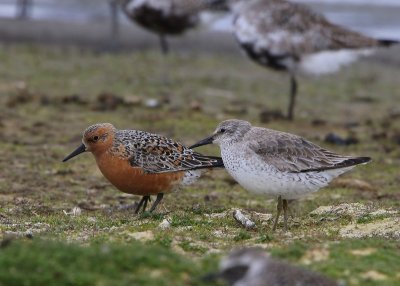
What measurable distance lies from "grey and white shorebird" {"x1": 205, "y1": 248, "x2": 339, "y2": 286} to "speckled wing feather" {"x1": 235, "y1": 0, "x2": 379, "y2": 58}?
9767mm

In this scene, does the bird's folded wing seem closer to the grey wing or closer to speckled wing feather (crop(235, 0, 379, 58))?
the grey wing

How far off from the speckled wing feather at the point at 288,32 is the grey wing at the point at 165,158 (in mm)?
6223

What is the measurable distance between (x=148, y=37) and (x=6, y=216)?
1436 centimetres

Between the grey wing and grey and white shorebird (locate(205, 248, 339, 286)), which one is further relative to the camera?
the grey wing

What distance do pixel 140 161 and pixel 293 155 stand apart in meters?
1.79

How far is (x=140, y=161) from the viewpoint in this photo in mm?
9133

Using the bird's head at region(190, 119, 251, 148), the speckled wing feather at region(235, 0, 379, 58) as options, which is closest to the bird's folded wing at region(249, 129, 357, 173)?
the bird's head at region(190, 119, 251, 148)

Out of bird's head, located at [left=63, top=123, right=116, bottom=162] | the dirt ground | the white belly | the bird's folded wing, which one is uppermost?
the bird's folded wing

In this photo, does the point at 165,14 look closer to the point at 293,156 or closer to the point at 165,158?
the point at 165,158

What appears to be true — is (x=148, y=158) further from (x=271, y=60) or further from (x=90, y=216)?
(x=271, y=60)

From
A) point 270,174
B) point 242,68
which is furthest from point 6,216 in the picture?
point 242,68

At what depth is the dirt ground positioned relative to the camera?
6.46 metres

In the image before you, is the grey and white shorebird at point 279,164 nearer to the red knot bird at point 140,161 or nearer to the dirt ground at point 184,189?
the dirt ground at point 184,189

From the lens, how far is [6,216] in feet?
29.0
